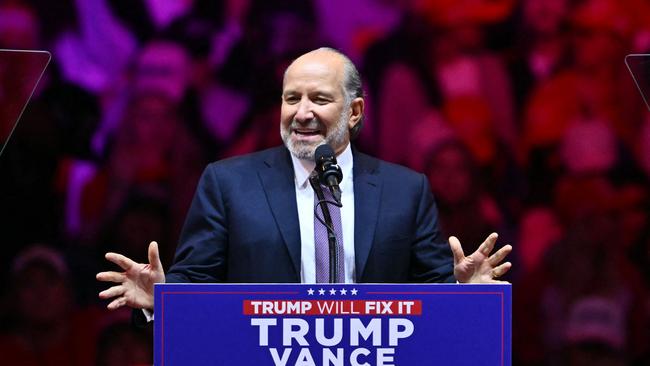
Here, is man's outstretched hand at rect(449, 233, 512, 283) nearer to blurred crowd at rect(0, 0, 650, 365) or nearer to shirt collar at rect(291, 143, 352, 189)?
shirt collar at rect(291, 143, 352, 189)

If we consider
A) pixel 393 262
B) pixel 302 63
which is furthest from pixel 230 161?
pixel 393 262

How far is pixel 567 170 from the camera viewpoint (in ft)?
13.2

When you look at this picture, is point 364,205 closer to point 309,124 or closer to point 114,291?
point 309,124

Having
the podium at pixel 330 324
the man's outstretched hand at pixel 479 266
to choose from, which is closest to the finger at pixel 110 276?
the podium at pixel 330 324

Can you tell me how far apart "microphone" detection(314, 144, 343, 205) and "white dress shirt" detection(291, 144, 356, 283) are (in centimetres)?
47

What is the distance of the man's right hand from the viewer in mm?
2137

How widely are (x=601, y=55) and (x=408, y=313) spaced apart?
2454 mm

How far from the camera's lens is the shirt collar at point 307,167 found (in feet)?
8.70

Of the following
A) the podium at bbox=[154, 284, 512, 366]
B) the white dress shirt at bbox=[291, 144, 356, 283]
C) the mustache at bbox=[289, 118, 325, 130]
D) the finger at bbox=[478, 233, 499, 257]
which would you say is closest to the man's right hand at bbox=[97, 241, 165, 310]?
the podium at bbox=[154, 284, 512, 366]

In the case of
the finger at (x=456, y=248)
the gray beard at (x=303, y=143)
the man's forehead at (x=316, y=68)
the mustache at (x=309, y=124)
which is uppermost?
Result: the man's forehead at (x=316, y=68)

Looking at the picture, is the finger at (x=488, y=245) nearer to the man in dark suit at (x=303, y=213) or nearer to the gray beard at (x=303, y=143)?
the man in dark suit at (x=303, y=213)

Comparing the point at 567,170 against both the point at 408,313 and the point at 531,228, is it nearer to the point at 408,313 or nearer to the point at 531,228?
the point at 531,228

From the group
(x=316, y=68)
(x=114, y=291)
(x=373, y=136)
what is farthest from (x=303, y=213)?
(x=373, y=136)

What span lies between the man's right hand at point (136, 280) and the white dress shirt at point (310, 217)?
0.50 meters
